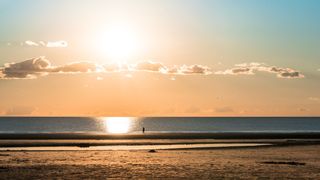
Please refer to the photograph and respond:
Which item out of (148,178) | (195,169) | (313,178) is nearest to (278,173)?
(313,178)

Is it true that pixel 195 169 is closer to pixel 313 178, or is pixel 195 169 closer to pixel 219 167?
pixel 219 167

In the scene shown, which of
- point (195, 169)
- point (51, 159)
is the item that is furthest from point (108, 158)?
point (195, 169)

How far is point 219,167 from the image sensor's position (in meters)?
40.4

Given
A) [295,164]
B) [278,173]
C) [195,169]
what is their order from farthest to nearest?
[295,164] < [195,169] < [278,173]

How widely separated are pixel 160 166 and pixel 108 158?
917 cm

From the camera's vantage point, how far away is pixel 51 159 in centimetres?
4819

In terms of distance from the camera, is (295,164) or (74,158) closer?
(295,164)

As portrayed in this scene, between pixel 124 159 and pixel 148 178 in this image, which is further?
pixel 124 159

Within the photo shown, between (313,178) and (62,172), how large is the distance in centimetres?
1632

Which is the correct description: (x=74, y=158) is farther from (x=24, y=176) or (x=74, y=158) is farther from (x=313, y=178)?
(x=313, y=178)

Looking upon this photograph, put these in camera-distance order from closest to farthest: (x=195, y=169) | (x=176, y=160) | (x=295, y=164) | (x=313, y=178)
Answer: (x=313, y=178) < (x=195, y=169) < (x=295, y=164) < (x=176, y=160)

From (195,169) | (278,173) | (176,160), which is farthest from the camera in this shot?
(176,160)

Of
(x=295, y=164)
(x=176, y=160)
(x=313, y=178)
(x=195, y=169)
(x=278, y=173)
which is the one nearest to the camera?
(x=313, y=178)

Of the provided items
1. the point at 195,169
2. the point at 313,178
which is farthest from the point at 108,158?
the point at 313,178
